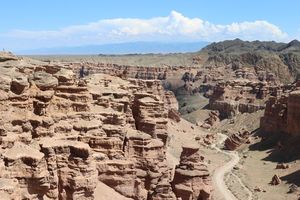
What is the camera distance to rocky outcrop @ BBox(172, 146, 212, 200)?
40438 millimetres

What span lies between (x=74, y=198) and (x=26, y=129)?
5.14 m

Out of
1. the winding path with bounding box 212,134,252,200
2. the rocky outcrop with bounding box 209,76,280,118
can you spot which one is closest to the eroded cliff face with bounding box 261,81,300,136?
the winding path with bounding box 212,134,252,200

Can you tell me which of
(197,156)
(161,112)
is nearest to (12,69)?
(197,156)

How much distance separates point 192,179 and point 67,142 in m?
11.0

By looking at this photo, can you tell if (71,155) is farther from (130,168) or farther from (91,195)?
(130,168)

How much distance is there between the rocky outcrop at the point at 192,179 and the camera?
4044cm

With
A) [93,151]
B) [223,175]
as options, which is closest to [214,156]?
Answer: [223,175]

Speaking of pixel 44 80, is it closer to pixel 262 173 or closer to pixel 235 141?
pixel 262 173

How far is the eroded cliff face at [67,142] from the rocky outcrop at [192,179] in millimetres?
243

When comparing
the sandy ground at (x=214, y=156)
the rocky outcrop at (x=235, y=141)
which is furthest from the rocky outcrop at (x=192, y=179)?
the rocky outcrop at (x=235, y=141)

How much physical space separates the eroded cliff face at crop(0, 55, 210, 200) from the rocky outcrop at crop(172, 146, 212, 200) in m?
0.24

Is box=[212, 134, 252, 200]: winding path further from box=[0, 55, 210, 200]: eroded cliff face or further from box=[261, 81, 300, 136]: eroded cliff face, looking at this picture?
box=[0, 55, 210, 200]: eroded cliff face

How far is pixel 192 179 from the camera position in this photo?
40594mm

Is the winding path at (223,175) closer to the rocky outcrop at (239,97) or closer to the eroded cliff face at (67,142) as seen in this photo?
the eroded cliff face at (67,142)
